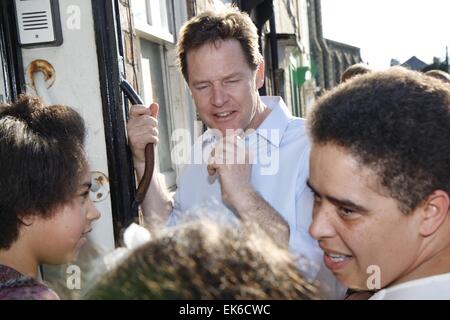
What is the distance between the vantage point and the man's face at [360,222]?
1167 millimetres

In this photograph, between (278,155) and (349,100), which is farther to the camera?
(278,155)

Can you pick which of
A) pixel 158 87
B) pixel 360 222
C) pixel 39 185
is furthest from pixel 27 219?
pixel 158 87

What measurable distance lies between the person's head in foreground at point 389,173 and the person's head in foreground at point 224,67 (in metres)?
0.75

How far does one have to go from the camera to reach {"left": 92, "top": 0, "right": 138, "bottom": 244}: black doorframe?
183cm

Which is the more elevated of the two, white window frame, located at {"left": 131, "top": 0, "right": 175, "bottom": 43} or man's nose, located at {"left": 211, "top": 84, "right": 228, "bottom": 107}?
white window frame, located at {"left": 131, "top": 0, "right": 175, "bottom": 43}

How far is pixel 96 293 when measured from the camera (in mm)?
715

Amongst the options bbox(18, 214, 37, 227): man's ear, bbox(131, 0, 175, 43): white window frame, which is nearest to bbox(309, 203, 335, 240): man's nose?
bbox(18, 214, 37, 227): man's ear

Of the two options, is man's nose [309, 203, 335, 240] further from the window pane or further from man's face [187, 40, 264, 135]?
the window pane

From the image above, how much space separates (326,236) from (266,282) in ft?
2.08

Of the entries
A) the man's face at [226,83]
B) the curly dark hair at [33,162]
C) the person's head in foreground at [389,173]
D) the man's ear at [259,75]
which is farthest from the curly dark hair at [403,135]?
the man's ear at [259,75]

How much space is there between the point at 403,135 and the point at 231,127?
0.96 m

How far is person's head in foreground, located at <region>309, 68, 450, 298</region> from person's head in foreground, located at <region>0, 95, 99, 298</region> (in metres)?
0.66
